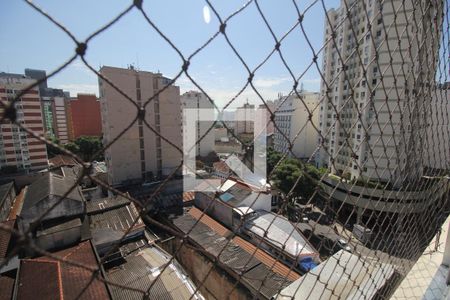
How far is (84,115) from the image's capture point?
15188mm

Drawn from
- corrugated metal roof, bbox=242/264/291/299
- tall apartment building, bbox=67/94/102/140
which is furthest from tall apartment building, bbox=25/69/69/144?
corrugated metal roof, bbox=242/264/291/299

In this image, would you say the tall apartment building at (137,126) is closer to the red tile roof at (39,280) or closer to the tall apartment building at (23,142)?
the tall apartment building at (23,142)

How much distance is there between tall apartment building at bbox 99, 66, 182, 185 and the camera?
730 centimetres

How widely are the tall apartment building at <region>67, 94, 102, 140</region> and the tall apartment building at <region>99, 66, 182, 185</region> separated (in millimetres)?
8235

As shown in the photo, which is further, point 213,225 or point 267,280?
point 213,225

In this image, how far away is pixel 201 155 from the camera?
13.4 meters

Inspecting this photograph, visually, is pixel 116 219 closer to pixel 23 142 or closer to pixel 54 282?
pixel 54 282

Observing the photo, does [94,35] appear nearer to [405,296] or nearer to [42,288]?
[405,296]

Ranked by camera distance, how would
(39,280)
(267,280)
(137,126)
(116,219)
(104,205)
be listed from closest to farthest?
(39,280)
(267,280)
(116,219)
(104,205)
(137,126)

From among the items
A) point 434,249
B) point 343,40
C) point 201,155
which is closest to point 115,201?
point 434,249

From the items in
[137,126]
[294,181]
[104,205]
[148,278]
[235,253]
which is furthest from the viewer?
[137,126]

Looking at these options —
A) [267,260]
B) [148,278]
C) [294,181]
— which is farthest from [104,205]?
[294,181]

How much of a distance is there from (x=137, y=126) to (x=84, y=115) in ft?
31.5

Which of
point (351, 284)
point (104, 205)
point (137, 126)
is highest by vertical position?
point (137, 126)
